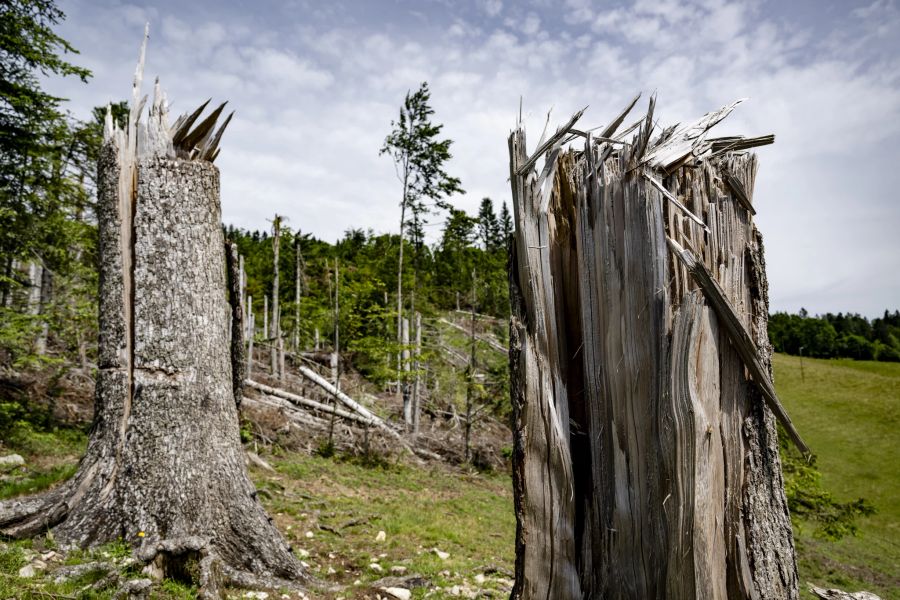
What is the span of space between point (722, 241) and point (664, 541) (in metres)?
1.23

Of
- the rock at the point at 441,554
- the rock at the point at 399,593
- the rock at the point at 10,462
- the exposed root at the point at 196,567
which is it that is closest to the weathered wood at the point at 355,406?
the rock at the point at 10,462

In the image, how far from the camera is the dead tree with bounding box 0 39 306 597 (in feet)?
13.3

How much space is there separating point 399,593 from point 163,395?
2.57 metres

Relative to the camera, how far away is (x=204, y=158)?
4.84m

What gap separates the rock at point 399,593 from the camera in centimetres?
448

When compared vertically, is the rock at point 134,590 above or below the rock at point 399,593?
above

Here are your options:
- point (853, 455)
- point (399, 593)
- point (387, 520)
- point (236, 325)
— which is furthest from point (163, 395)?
point (853, 455)

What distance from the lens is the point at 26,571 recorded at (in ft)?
11.7

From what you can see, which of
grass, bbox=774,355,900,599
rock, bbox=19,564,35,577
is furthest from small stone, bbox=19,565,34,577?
grass, bbox=774,355,900,599

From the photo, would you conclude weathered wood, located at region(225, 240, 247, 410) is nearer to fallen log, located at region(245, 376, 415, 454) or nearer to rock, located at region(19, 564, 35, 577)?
rock, located at region(19, 564, 35, 577)

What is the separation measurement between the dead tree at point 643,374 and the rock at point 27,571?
3390 millimetres

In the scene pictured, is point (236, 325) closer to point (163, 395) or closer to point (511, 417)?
point (163, 395)

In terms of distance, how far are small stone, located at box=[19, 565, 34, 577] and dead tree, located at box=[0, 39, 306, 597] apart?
0.34m

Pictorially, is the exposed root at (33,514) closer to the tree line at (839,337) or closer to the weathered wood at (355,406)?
the weathered wood at (355,406)
